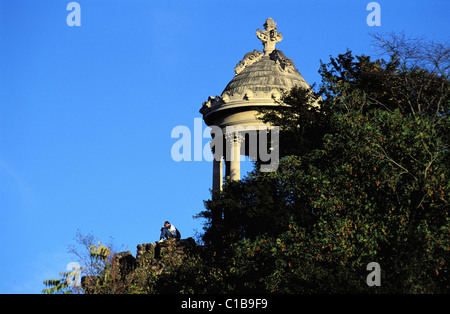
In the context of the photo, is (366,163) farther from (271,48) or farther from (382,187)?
(271,48)

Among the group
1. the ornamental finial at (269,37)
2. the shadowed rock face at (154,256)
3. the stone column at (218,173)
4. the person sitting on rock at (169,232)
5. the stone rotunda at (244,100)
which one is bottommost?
the shadowed rock face at (154,256)

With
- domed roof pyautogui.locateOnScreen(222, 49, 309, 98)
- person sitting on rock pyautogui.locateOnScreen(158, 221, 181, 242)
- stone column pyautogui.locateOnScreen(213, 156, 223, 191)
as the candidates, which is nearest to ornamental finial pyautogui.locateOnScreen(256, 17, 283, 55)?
domed roof pyautogui.locateOnScreen(222, 49, 309, 98)

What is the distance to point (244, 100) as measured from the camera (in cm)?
5962

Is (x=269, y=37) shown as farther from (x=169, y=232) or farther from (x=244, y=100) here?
(x=169, y=232)

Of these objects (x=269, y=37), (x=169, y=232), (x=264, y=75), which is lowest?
(x=169, y=232)

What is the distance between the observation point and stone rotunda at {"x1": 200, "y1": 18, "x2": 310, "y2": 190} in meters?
59.4

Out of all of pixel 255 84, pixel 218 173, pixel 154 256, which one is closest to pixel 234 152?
pixel 218 173

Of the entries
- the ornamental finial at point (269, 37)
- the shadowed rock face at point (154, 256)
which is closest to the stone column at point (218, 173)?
the ornamental finial at point (269, 37)

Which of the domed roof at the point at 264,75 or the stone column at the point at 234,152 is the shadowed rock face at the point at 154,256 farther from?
the domed roof at the point at 264,75

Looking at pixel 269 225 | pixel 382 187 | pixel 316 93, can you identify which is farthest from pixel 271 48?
pixel 382 187

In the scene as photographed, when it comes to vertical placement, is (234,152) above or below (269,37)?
below

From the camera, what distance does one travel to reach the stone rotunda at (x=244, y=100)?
195 ft

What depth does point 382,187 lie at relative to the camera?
40.4m

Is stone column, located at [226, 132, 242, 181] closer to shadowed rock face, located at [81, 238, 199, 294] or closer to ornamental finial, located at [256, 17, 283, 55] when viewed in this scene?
ornamental finial, located at [256, 17, 283, 55]
